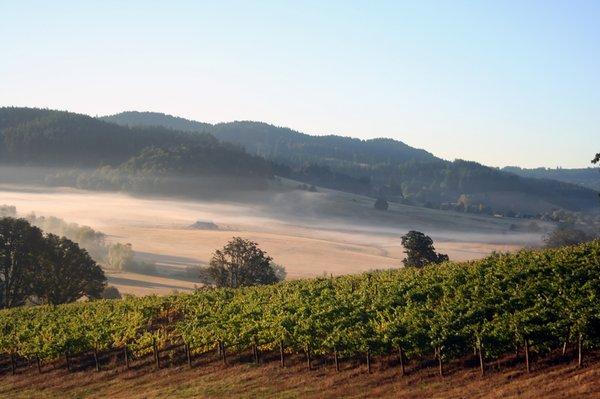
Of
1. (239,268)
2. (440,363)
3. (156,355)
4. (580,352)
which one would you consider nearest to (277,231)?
(239,268)

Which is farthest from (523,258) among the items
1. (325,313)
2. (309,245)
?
(309,245)

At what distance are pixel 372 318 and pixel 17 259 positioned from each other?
45654 millimetres

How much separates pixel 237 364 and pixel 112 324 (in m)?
10.5

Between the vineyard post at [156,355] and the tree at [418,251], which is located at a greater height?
the tree at [418,251]

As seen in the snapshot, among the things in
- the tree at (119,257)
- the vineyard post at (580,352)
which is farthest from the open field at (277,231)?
the vineyard post at (580,352)

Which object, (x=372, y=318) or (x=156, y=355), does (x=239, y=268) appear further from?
(x=372, y=318)

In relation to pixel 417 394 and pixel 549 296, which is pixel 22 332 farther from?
pixel 549 296

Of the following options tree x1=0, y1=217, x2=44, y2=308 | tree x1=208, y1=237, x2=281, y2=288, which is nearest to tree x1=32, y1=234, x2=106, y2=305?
tree x1=0, y1=217, x2=44, y2=308

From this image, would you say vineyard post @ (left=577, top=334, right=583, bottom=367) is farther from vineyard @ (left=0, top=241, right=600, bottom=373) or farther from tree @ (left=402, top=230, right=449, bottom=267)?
tree @ (left=402, top=230, right=449, bottom=267)

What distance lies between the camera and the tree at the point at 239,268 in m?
67.2

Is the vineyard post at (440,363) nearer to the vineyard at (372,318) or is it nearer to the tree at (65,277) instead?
the vineyard at (372,318)

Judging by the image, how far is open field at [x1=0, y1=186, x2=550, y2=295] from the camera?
117 m

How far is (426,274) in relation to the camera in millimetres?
40531

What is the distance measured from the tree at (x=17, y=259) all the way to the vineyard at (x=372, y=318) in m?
19.5
